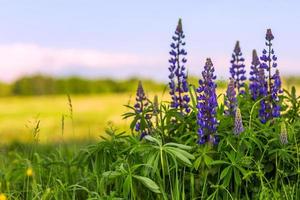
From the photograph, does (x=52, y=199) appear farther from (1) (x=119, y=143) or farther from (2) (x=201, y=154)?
(2) (x=201, y=154)

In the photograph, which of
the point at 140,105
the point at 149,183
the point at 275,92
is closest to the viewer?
the point at 149,183

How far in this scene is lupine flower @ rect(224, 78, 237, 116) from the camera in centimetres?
404

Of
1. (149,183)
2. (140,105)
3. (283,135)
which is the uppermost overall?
(140,105)

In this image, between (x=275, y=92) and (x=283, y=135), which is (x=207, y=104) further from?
(x=275, y=92)

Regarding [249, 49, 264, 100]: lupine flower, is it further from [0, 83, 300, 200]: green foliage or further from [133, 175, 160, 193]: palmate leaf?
[133, 175, 160, 193]: palmate leaf

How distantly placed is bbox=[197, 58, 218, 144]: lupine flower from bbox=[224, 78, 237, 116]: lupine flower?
11 cm

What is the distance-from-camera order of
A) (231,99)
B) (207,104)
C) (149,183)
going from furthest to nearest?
(231,99) → (207,104) → (149,183)

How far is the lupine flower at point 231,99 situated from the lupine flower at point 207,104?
11cm

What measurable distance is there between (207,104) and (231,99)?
222mm

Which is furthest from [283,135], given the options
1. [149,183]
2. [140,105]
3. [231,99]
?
[140,105]

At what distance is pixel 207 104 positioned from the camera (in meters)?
4.04

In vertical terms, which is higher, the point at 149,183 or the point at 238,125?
the point at 238,125

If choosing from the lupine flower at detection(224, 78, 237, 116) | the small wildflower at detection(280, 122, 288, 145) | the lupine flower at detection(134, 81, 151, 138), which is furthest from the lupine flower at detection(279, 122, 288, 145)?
the lupine flower at detection(134, 81, 151, 138)

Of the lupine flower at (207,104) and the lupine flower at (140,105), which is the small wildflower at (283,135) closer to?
the lupine flower at (207,104)
